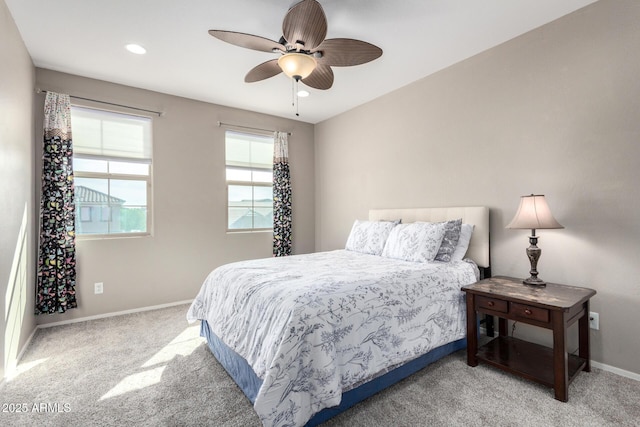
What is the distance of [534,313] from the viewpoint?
77.4 inches

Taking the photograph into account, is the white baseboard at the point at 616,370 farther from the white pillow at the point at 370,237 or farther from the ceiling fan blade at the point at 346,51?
the ceiling fan blade at the point at 346,51

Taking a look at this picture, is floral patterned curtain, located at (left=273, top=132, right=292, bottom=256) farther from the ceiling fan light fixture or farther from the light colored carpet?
the ceiling fan light fixture

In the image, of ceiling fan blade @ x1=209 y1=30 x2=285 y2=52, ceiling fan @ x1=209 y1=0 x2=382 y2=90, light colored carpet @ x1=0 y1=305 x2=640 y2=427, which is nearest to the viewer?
light colored carpet @ x1=0 y1=305 x2=640 y2=427

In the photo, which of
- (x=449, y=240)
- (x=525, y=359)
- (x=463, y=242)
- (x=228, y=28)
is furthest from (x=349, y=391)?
(x=228, y=28)

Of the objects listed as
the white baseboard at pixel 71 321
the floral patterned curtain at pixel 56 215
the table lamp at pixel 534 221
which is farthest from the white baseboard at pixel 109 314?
A: the table lamp at pixel 534 221

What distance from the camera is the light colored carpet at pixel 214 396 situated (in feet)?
5.65

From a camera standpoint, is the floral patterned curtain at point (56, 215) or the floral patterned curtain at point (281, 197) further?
the floral patterned curtain at point (281, 197)

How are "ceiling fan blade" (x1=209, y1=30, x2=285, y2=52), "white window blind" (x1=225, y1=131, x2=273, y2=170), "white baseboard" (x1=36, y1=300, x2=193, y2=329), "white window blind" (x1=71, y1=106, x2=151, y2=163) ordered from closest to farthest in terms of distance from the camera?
"ceiling fan blade" (x1=209, y1=30, x2=285, y2=52) → "white baseboard" (x1=36, y1=300, x2=193, y2=329) → "white window blind" (x1=71, y1=106, x2=151, y2=163) → "white window blind" (x1=225, y1=131, x2=273, y2=170)

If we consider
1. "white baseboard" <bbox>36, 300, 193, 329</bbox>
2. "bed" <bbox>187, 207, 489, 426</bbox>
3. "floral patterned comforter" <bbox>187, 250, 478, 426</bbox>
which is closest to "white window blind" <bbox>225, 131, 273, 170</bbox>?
"white baseboard" <bbox>36, 300, 193, 329</bbox>

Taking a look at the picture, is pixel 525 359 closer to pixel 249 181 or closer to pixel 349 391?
pixel 349 391

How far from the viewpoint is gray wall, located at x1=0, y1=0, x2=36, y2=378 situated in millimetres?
2146

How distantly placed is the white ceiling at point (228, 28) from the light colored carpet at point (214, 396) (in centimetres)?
268

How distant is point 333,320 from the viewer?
1.67 metres

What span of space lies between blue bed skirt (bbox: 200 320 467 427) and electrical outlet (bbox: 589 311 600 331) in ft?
2.92
